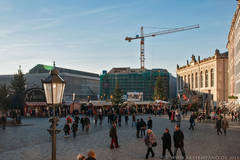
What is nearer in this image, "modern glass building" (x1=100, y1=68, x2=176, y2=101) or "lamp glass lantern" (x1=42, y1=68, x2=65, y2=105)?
"lamp glass lantern" (x1=42, y1=68, x2=65, y2=105)

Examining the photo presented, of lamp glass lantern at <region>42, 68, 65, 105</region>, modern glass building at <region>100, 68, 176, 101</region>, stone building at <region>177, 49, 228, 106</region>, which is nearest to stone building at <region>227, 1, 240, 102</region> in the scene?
stone building at <region>177, 49, 228, 106</region>

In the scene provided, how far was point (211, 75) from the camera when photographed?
83750 mm

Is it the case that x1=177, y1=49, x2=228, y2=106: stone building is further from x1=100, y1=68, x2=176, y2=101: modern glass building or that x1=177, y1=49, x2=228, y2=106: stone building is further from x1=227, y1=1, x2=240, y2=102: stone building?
x1=100, y1=68, x2=176, y2=101: modern glass building

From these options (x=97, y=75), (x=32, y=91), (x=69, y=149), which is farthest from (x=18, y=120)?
(x=97, y=75)

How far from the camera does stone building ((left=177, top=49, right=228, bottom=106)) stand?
258 feet

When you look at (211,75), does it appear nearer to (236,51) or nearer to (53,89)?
(236,51)

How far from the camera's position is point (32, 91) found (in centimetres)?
4738

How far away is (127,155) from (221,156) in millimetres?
4051

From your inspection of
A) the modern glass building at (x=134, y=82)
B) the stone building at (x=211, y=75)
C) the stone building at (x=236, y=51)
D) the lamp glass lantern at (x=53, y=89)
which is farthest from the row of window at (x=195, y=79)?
the lamp glass lantern at (x=53, y=89)

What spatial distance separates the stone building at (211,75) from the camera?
258 feet

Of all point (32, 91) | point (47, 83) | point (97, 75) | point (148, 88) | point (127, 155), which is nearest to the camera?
point (47, 83)

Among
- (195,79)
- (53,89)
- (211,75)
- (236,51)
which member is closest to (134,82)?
(195,79)

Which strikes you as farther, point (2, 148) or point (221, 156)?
point (2, 148)

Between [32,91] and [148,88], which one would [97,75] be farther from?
[32,91]
